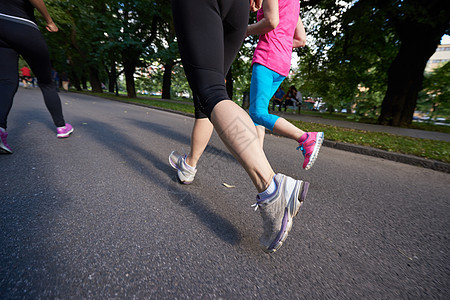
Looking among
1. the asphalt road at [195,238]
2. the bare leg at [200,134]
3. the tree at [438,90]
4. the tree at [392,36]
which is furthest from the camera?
the tree at [438,90]

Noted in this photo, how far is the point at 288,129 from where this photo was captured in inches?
81.4

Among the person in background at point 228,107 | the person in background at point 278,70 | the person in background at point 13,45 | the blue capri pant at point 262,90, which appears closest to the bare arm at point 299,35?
the person in background at point 278,70

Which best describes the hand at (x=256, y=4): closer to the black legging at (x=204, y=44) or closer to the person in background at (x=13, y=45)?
the black legging at (x=204, y=44)

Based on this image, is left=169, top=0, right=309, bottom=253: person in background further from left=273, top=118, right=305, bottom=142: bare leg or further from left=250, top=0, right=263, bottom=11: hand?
left=273, top=118, right=305, bottom=142: bare leg

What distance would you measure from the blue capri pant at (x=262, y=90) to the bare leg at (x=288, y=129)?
0.17 feet

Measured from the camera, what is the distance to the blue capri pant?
2.04m

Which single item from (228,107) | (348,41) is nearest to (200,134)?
(228,107)

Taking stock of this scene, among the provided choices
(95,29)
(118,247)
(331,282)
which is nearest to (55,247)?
(118,247)

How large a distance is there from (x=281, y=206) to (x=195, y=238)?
51cm

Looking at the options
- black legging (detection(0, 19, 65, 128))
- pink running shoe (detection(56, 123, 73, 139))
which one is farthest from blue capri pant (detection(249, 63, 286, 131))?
pink running shoe (detection(56, 123, 73, 139))

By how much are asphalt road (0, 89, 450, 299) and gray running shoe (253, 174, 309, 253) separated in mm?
174

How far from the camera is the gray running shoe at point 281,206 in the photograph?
90cm

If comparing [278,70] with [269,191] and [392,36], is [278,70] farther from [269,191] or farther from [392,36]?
[392,36]

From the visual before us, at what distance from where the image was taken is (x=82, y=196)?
141cm
